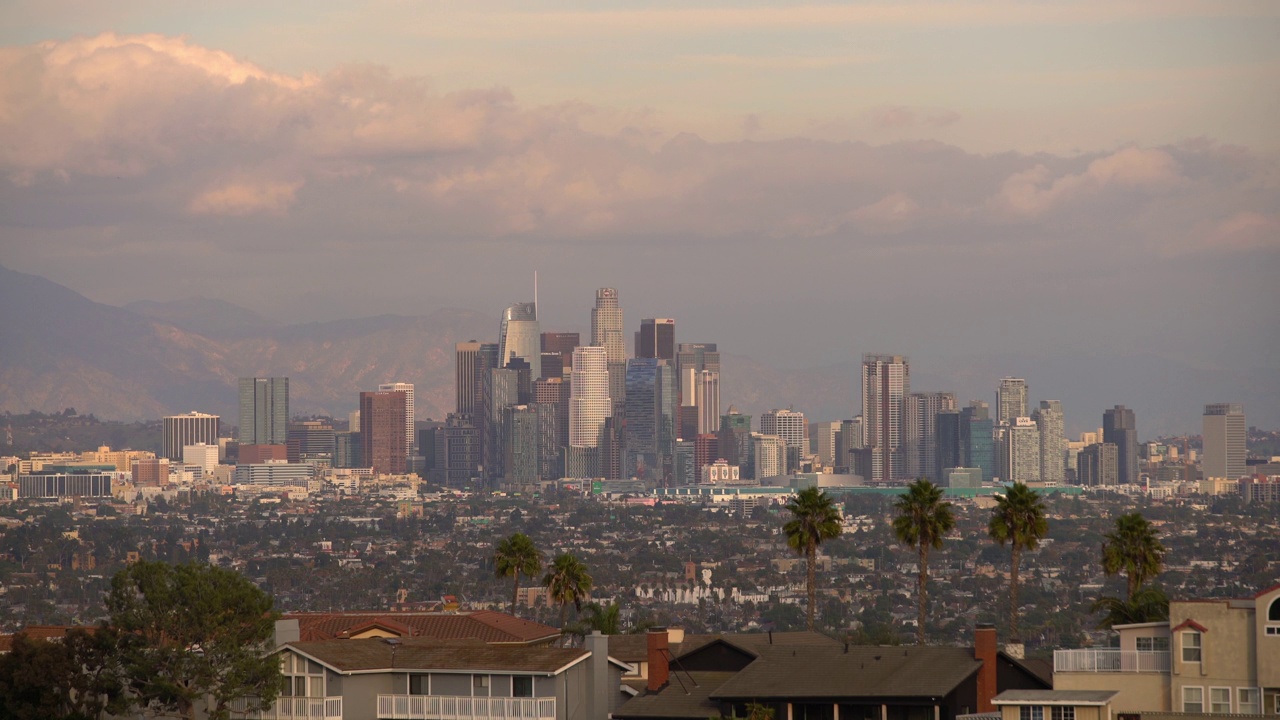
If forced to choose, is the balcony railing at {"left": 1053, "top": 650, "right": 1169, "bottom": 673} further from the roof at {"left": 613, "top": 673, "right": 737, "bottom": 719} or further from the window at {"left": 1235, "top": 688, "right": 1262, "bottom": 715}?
the roof at {"left": 613, "top": 673, "right": 737, "bottom": 719}

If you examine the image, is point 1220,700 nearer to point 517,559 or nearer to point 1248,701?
point 1248,701

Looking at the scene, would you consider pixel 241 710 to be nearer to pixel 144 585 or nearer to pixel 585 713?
pixel 144 585

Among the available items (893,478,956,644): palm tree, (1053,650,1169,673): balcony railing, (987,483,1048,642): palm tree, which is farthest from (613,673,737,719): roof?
(893,478,956,644): palm tree

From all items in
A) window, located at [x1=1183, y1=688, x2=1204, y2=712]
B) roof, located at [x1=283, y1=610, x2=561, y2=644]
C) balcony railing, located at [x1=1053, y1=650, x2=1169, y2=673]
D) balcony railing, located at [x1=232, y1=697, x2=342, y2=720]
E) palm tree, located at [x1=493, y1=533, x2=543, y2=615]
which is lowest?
balcony railing, located at [x1=232, y1=697, x2=342, y2=720]

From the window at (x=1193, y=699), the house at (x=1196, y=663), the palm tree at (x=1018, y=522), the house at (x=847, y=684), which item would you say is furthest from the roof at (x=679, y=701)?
the palm tree at (x=1018, y=522)

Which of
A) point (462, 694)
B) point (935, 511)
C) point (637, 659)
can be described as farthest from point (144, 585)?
point (935, 511)
